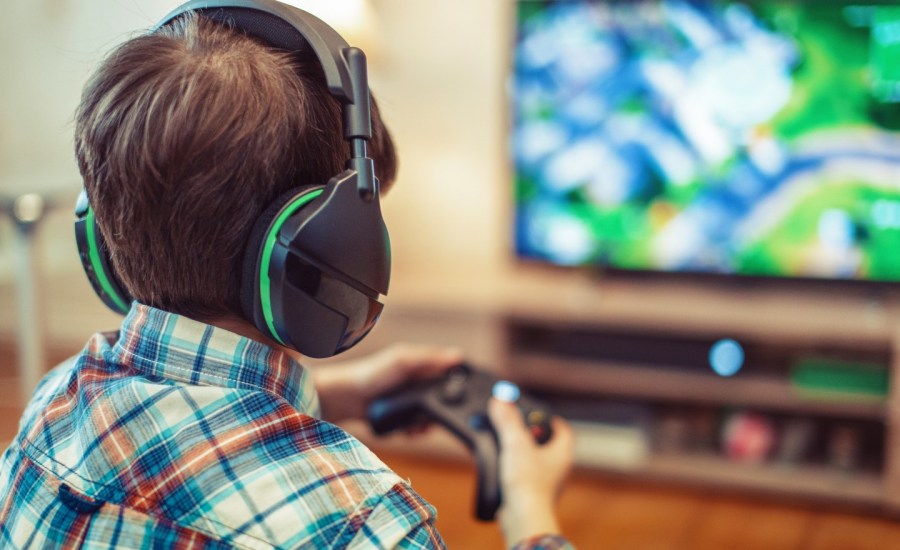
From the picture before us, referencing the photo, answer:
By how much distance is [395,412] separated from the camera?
39.5 inches

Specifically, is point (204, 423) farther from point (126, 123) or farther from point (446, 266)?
point (446, 266)

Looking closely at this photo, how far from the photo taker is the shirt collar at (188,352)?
61 cm

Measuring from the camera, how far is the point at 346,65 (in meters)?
0.60

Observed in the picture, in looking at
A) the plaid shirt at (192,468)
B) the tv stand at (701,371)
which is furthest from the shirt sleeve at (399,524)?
the tv stand at (701,371)

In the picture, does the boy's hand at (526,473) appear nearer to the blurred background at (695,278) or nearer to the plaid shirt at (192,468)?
the plaid shirt at (192,468)

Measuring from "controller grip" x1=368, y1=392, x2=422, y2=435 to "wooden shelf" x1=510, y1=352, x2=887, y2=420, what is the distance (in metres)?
1.33

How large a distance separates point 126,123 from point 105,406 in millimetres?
187

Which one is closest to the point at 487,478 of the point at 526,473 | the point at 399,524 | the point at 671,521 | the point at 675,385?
the point at 526,473

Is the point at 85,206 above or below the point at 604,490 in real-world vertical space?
above

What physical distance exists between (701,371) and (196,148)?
1.81 meters

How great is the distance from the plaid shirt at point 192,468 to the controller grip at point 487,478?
0.95 ft

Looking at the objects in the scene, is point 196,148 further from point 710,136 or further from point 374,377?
point 710,136

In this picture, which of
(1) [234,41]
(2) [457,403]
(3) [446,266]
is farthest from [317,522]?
(3) [446,266]

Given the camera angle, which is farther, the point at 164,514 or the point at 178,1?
the point at 178,1
